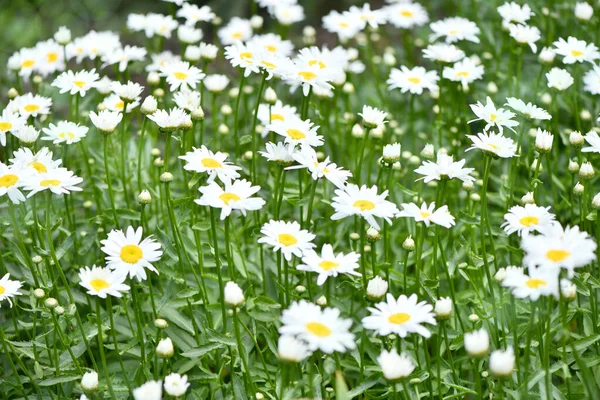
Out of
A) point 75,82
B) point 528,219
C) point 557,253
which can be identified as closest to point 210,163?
point 75,82

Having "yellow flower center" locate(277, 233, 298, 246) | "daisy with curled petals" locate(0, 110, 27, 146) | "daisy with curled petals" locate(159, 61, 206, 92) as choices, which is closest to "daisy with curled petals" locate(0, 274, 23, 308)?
"daisy with curled petals" locate(0, 110, 27, 146)

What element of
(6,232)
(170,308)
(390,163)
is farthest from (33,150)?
(390,163)

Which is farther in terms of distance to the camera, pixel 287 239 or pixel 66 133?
pixel 66 133

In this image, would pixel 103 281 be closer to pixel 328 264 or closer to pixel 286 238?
pixel 286 238

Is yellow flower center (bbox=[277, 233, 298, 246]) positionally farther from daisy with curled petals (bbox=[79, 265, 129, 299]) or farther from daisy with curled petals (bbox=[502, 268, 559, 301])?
daisy with curled petals (bbox=[502, 268, 559, 301])

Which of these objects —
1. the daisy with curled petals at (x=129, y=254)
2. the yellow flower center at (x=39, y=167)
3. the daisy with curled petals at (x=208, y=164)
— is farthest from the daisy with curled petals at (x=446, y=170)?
the yellow flower center at (x=39, y=167)

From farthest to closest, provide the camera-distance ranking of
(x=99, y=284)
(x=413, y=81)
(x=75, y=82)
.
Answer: (x=413, y=81) < (x=75, y=82) < (x=99, y=284)
